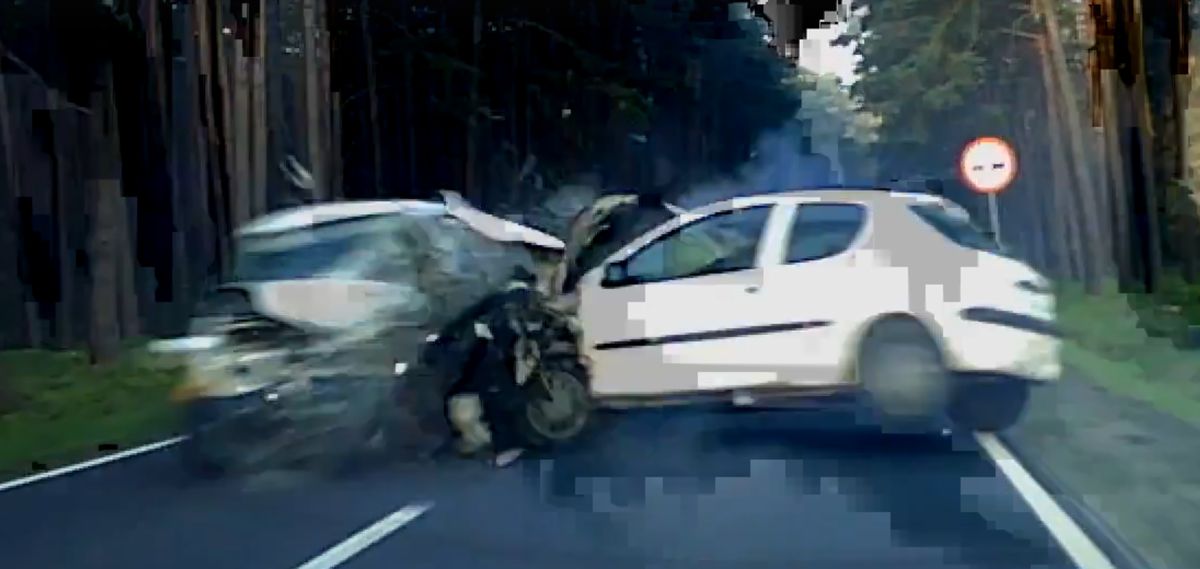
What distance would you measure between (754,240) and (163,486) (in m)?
4.45

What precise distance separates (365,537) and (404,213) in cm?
470

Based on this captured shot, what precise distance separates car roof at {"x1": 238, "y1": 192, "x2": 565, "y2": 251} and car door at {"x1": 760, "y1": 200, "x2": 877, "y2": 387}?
7.76 ft

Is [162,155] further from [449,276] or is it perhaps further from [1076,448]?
[1076,448]

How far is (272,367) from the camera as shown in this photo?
1287 centimetres

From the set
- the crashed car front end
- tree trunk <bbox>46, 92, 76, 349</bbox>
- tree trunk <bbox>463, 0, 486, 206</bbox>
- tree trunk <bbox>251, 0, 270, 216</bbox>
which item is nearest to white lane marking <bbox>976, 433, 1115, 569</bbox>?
the crashed car front end

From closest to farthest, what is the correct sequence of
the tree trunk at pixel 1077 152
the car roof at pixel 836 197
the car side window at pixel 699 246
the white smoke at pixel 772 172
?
the car roof at pixel 836 197, the car side window at pixel 699 246, the white smoke at pixel 772 172, the tree trunk at pixel 1077 152

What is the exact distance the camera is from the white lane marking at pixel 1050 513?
30.0 feet

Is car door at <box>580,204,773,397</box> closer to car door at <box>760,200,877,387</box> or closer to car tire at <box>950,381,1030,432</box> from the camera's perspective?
car door at <box>760,200,877,387</box>

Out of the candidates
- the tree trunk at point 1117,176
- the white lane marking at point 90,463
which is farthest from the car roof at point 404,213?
the tree trunk at point 1117,176

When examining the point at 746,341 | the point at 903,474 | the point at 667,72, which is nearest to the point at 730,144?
the point at 667,72

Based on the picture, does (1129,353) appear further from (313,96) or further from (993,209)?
(313,96)

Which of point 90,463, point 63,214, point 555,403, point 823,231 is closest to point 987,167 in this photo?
point 823,231

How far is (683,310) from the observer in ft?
45.0

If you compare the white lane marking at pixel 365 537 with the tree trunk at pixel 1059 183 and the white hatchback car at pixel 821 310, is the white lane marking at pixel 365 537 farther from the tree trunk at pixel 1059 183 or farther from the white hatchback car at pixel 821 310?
the tree trunk at pixel 1059 183
